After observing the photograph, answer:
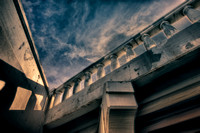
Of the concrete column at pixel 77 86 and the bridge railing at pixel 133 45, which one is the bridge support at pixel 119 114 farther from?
the concrete column at pixel 77 86

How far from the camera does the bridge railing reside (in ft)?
6.61

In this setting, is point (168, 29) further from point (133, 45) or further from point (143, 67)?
point (143, 67)

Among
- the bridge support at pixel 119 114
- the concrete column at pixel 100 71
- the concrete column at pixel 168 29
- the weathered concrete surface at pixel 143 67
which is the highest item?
the concrete column at pixel 168 29

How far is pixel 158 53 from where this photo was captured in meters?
1.66

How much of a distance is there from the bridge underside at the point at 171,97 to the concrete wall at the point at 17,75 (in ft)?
7.17

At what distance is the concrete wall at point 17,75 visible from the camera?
1633 mm

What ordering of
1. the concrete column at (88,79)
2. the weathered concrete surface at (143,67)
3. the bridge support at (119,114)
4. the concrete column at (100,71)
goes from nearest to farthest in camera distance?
the bridge support at (119,114) < the weathered concrete surface at (143,67) < the concrete column at (100,71) < the concrete column at (88,79)

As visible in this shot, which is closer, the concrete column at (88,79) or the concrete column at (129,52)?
the concrete column at (129,52)

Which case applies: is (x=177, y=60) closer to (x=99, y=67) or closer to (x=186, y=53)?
(x=186, y=53)

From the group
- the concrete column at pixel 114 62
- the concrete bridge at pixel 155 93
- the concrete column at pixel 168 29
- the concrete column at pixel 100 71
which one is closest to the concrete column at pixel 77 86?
the concrete bridge at pixel 155 93

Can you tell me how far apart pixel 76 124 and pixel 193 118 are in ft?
7.42

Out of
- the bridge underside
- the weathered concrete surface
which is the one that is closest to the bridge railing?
the weathered concrete surface

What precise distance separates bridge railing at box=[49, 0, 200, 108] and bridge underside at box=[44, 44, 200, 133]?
66cm

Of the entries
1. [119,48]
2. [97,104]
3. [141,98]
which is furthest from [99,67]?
[141,98]
